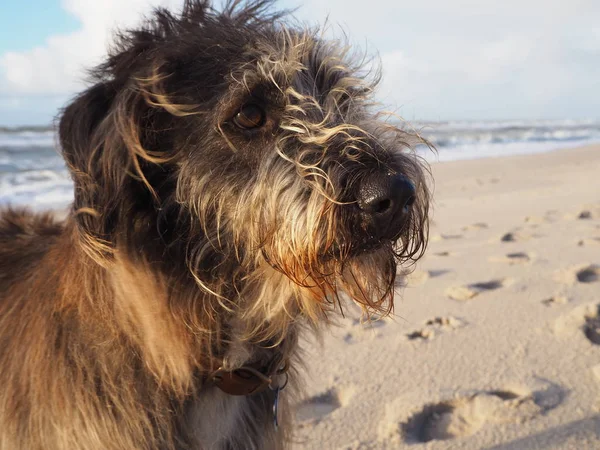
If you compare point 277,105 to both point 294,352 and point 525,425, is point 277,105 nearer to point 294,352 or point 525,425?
point 294,352

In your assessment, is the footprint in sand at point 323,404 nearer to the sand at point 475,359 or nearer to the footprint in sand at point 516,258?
the sand at point 475,359

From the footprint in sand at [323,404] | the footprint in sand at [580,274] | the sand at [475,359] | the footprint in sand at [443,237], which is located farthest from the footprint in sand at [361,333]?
the footprint in sand at [443,237]

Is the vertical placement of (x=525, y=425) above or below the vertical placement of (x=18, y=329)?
below

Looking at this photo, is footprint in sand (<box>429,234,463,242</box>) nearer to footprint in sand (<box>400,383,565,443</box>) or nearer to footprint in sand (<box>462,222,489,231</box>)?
footprint in sand (<box>462,222,489,231</box>)

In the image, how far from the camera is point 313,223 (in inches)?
76.5

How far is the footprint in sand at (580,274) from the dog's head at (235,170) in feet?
9.60

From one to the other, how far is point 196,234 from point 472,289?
311 cm

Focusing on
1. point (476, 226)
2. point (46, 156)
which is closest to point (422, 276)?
point (476, 226)

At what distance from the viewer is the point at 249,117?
2158 millimetres

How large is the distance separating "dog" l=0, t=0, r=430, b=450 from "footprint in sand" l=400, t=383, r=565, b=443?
1.17 meters

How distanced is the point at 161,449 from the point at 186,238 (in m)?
0.79

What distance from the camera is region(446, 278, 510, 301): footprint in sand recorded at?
4.63m

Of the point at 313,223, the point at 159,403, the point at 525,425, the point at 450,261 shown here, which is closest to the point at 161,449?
the point at 159,403

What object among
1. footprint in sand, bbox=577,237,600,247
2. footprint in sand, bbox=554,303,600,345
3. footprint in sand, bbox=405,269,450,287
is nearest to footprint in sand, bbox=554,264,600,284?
footprint in sand, bbox=554,303,600,345
